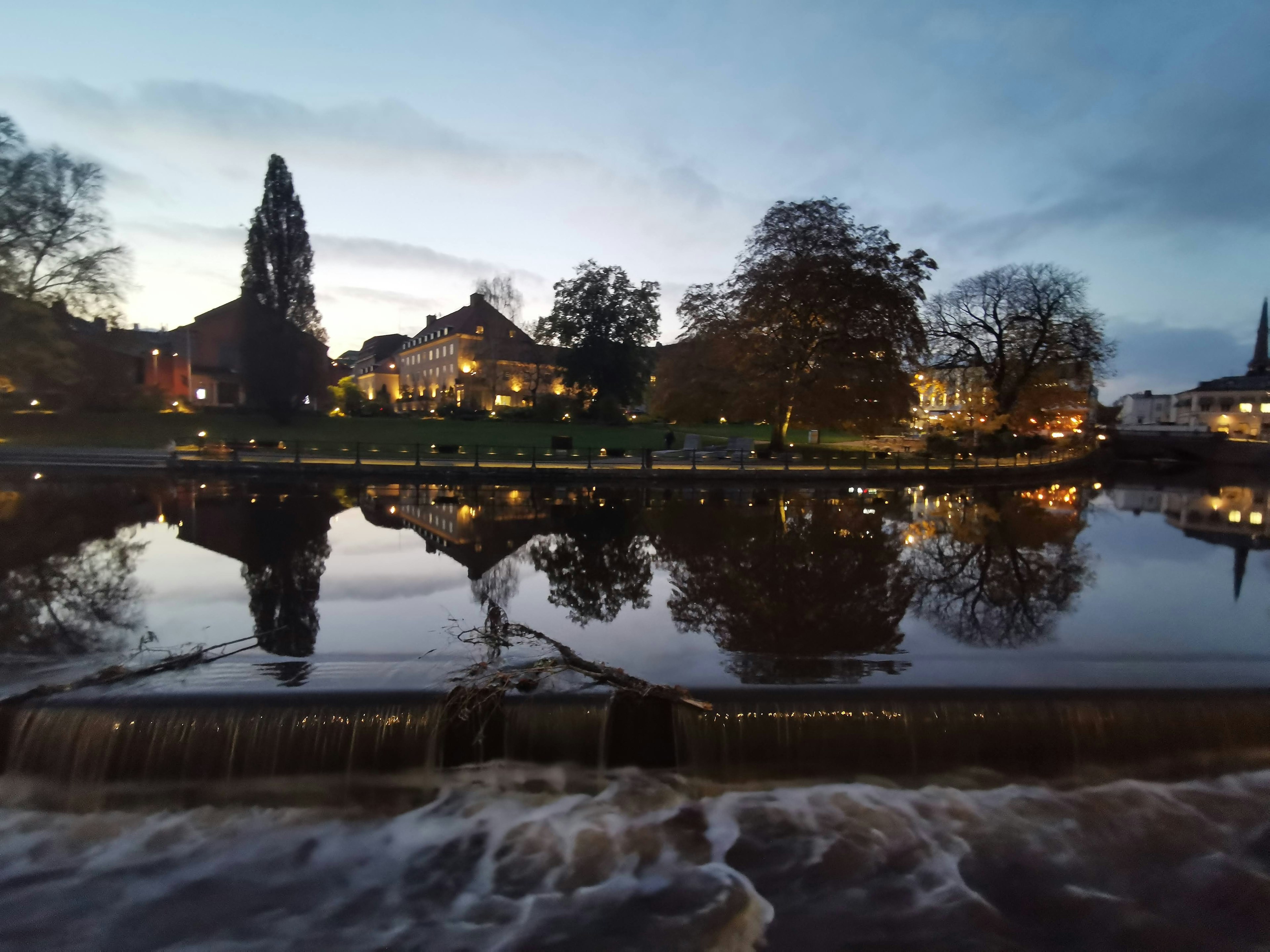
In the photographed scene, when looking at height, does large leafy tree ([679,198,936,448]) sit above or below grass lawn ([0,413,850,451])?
above

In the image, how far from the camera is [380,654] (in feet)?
28.5

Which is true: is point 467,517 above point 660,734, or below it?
above

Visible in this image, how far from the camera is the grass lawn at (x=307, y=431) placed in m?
39.8

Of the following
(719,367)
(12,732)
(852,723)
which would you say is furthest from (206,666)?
(719,367)

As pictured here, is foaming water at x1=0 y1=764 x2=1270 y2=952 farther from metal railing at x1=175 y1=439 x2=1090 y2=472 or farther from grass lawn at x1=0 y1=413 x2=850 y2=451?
grass lawn at x1=0 y1=413 x2=850 y2=451

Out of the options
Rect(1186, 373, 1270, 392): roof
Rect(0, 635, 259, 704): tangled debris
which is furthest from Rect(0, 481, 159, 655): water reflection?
Rect(1186, 373, 1270, 392): roof

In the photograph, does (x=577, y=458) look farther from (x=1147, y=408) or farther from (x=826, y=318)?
(x=1147, y=408)

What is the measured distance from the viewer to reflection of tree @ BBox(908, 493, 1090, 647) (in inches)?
416

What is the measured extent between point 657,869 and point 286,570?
967cm

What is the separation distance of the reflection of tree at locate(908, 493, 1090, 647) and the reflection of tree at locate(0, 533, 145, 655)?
39.0 feet

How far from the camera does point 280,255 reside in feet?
160

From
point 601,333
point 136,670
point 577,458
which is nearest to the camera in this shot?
point 136,670

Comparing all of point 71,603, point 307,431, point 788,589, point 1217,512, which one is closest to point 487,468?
point 71,603

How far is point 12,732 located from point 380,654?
3501 mm
